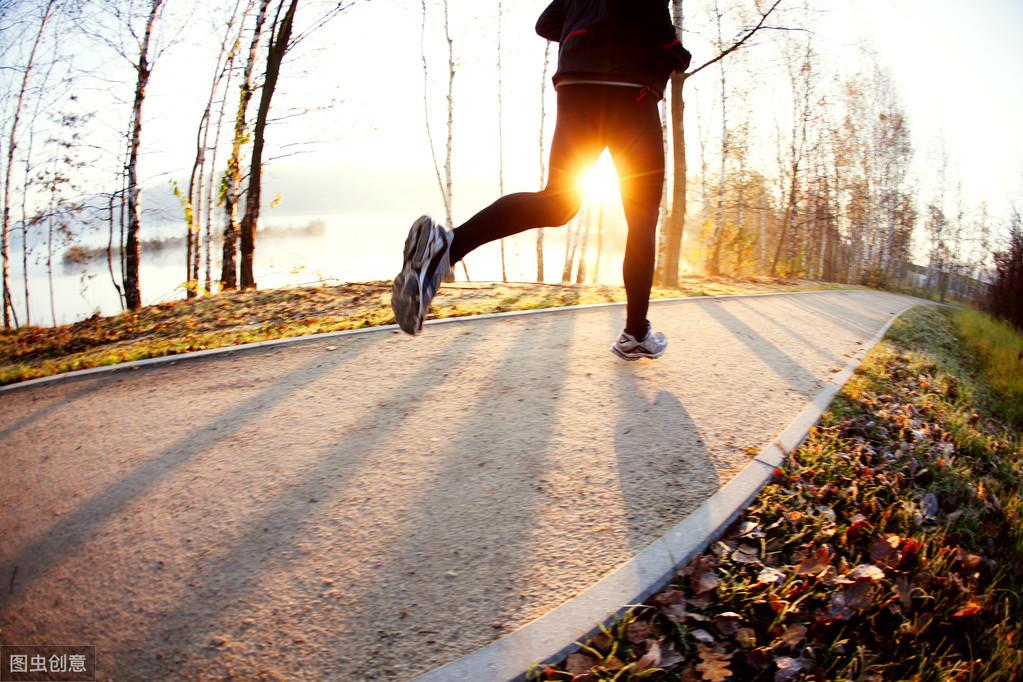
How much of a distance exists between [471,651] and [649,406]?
158 centimetres

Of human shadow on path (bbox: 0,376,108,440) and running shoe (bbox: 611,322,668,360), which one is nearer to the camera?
human shadow on path (bbox: 0,376,108,440)

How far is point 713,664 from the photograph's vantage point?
1.18 m

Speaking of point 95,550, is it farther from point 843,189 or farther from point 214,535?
point 843,189

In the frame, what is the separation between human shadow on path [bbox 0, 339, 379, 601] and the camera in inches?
54.4

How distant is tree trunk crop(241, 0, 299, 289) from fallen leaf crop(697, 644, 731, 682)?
9972 millimetres

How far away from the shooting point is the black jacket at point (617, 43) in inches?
87.9

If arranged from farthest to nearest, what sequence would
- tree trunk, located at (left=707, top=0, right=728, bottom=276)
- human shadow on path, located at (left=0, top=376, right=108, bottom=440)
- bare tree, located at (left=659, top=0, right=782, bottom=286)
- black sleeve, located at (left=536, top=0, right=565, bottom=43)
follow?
tree trunk, located at (left=707, top=0, right=728, bottom=276)
bare tree, located at (left=659, top=0, right=782, bottom=286)
black sleeve, located at (left=536, top=0, right=565, bottom=43)
human shadow on path, located at (left=0, top=376, right=108, bottom=440)

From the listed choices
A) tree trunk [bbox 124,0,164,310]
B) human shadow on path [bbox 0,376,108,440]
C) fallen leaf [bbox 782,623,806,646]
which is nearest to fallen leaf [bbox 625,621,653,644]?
fallen leaf [bbox 782,623,806,646]

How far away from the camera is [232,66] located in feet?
56.7

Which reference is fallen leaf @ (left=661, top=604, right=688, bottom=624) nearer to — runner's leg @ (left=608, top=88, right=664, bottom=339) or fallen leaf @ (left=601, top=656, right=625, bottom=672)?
fallen leaf @ (left=601, top=656, right=625, bottom=672)

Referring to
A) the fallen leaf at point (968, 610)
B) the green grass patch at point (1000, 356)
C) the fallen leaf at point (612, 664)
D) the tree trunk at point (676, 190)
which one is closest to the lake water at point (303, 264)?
the fallen leaf at point (612, 664)

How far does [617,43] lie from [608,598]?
7.32 ft

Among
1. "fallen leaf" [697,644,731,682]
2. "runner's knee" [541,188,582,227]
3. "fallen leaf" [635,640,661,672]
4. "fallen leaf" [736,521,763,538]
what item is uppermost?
"runner's knee" [541,188,582,227]

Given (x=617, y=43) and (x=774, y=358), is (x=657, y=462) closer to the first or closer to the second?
(x=617, y=43)
